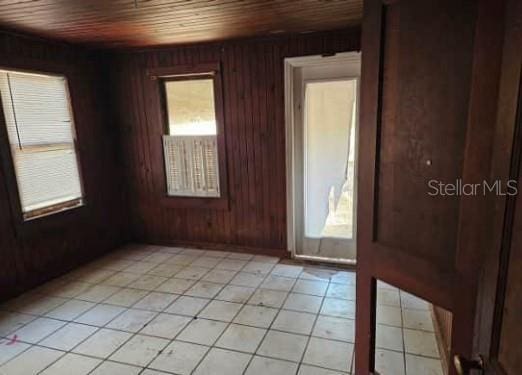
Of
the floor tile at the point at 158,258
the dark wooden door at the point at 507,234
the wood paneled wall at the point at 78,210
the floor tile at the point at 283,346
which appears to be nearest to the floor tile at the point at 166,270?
the floor tile at the point at 158,258

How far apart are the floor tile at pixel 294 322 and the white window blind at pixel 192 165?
168 cm

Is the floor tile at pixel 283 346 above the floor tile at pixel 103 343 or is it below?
below

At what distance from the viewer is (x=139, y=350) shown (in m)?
2.22

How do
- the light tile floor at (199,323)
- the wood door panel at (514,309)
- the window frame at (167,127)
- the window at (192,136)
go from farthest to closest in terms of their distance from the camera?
the window at (192,136), the window frame at (167,127), the light tile floor at (199,323), the wood door panel at (514,309)

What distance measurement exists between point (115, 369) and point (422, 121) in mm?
2185

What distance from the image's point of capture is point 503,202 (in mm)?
690

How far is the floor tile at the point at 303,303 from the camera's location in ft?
8.79

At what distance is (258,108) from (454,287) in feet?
9.21

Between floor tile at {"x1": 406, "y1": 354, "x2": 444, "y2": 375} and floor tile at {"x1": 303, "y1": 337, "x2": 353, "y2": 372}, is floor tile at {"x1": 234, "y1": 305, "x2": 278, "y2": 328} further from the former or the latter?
floor tile at {"x1": 406, "y1": 354, "x2": 444, "y2": 375}

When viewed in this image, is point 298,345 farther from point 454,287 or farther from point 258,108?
point 258,108

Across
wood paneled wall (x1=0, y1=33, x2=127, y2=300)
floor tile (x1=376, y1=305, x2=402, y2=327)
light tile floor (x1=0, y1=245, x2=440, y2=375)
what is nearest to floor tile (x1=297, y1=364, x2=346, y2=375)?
light tile floor (x1=0, y1=245, x2=440, y2=375)

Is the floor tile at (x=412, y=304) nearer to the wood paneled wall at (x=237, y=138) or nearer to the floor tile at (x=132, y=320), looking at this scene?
the wood paneled wall at (x=237, y=138)

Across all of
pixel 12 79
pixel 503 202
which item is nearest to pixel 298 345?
pixel 503 202

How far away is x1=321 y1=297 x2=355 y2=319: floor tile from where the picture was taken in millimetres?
2576
